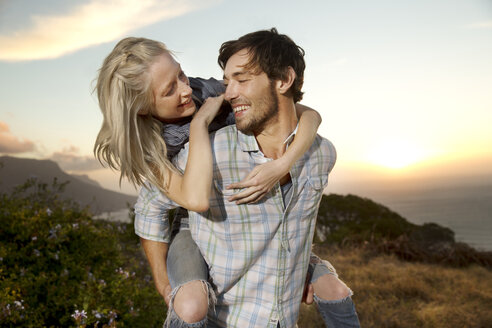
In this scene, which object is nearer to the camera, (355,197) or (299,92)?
(299,92)

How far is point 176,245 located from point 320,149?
1.02m

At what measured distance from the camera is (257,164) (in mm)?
2484

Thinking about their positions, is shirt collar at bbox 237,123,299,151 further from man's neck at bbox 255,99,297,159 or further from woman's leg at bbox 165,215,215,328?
woman's leg at bbox 165,215,215,328

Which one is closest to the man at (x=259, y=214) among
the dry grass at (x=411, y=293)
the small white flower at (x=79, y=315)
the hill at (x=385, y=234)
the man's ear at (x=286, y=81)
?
the man's ear at (x=286, y=81)

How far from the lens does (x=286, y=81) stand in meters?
2.67

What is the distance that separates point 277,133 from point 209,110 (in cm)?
42

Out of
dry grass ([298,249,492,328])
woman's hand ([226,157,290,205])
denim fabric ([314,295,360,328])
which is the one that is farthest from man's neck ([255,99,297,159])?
dry grass ([298,249,492,328])

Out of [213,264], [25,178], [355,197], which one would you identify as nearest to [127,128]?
[213,264]

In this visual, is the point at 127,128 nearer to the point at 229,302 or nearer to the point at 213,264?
the point at 213,264

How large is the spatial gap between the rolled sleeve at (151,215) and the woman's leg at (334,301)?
3.24 ft

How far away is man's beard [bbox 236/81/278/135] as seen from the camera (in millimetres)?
2467

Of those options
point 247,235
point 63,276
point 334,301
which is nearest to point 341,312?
point 334,301

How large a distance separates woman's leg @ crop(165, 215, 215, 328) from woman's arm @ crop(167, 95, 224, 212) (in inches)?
14.0

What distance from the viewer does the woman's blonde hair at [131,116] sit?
236 cm
